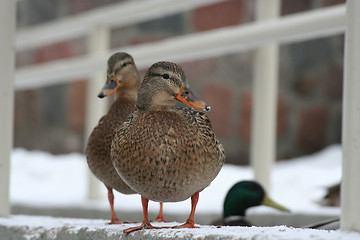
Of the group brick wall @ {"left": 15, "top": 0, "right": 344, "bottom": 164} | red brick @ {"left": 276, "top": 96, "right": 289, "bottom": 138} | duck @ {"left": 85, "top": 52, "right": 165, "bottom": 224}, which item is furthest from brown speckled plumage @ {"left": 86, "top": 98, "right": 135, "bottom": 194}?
red brick @ {"left": 276, "top": 96, "right": 289, "bottom": 138}

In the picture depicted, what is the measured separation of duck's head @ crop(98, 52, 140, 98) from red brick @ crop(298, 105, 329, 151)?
135 inches

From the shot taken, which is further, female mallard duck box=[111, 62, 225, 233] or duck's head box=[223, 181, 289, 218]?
duck's head box=[223, 181, 289, 218]

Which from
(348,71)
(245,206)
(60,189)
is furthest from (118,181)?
(60,189)

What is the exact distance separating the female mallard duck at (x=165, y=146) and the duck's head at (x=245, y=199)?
105 centimetres

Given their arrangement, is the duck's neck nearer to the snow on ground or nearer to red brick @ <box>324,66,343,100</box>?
the snow on ground

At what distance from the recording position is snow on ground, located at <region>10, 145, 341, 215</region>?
9.66 feet

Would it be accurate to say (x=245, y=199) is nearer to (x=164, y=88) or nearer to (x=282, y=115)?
(x=164, y=88)

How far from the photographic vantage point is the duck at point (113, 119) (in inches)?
62.0

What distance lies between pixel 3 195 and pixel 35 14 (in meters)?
3.59

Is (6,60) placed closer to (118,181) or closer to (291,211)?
(118,181)

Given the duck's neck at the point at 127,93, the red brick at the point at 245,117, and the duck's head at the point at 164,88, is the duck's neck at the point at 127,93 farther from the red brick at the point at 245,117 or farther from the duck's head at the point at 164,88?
the red brick at the point at 245,117

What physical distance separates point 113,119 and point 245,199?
3.16 ft

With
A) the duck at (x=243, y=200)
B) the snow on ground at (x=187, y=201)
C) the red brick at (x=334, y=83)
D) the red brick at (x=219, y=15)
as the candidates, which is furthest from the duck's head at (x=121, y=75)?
the red brick at (x=334, y=83)

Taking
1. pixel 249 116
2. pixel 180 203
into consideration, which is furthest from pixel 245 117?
pixel 180 203
